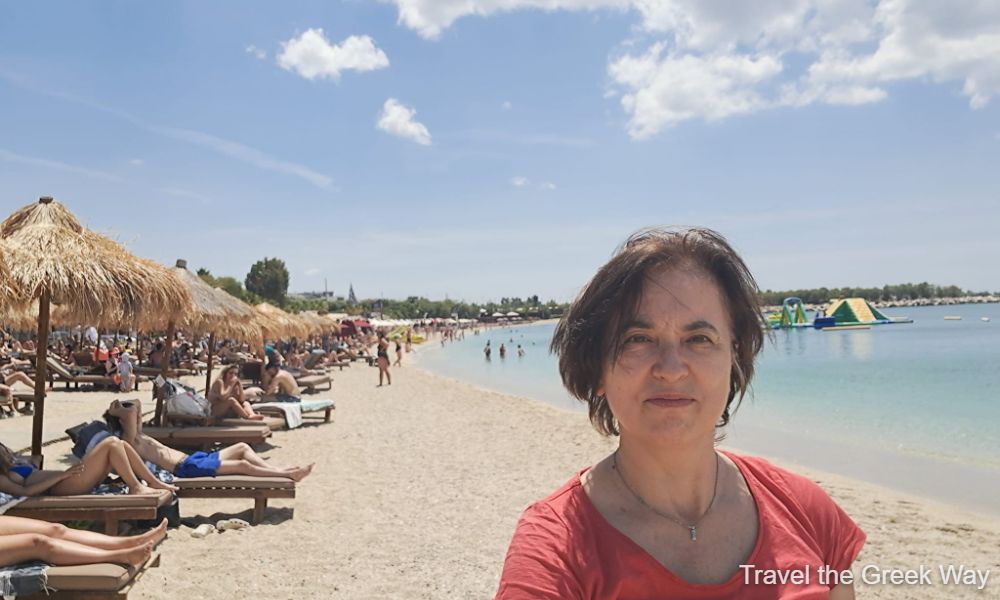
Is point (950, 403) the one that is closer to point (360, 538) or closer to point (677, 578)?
point (360, 538)

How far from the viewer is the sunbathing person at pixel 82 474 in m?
4.62

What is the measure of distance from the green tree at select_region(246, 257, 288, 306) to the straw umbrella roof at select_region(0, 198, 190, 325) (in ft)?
235

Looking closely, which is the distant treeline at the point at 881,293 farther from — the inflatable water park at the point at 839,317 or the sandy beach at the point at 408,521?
the sandy beach at the point at 408,521

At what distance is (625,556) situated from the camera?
1.08 m

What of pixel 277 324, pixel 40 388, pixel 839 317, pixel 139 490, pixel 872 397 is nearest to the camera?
pixel 139 490

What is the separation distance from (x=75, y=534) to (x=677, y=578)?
12.8 ft

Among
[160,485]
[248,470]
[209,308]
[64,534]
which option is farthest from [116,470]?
[209,308]

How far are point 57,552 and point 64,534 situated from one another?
17 centimetres

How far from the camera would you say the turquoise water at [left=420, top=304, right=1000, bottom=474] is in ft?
42.6

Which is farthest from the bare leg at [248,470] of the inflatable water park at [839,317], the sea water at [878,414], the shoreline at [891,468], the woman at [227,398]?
the inflatable water park at [839,317]

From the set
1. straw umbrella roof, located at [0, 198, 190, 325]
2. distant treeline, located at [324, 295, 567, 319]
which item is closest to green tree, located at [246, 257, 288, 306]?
distant treeline, located at [324, 295, 567, 319]

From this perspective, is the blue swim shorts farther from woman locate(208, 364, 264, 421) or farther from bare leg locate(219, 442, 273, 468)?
woman locate(208, 364, 264, 421)

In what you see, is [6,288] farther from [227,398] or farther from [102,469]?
[227,398]

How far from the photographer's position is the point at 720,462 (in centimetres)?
132
